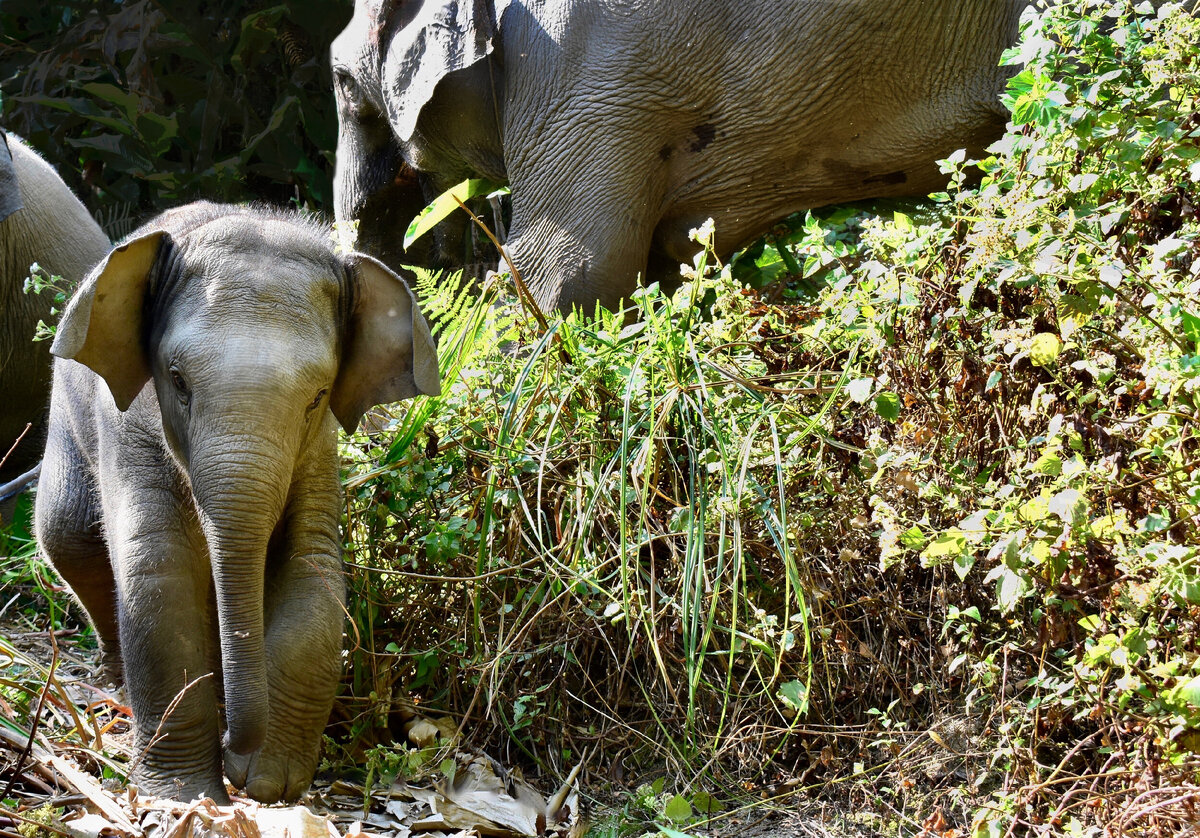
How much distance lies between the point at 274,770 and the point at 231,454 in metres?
0.79

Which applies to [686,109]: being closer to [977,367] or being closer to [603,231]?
[603,231]

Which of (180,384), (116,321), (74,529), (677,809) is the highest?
(116,321)

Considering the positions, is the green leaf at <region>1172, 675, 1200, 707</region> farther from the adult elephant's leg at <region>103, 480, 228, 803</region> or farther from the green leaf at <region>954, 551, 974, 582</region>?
the adult elephant's leg at <region>103, 480, 228, 803</region>

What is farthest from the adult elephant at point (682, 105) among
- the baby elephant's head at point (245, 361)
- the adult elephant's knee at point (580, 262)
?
the baby elephant's head at point (245, 361)

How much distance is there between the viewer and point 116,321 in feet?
10.3

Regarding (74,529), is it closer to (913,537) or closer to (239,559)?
(239,559)

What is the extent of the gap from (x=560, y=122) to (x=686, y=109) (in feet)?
1.53

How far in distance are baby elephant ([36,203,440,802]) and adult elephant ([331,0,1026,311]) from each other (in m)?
1.75

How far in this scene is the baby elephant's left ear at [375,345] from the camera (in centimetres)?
342

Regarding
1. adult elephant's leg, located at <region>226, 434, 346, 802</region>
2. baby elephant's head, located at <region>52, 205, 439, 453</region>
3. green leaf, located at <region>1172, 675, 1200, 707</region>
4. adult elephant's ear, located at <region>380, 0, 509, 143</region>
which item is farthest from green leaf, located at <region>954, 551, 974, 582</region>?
adult elephant's ear, located at <region>380, 0, 509, 143</region>

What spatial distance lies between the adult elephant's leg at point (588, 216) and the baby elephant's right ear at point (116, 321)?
2.12 meters

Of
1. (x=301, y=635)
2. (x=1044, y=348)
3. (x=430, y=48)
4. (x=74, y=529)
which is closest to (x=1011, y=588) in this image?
(x=1044, y=348)

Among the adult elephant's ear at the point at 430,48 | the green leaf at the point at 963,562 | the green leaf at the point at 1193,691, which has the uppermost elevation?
the adult elephant's ear at the point at 430,48

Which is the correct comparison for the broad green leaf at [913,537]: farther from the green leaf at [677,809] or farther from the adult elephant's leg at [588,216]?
the adult elephant's leg at [588,216]
